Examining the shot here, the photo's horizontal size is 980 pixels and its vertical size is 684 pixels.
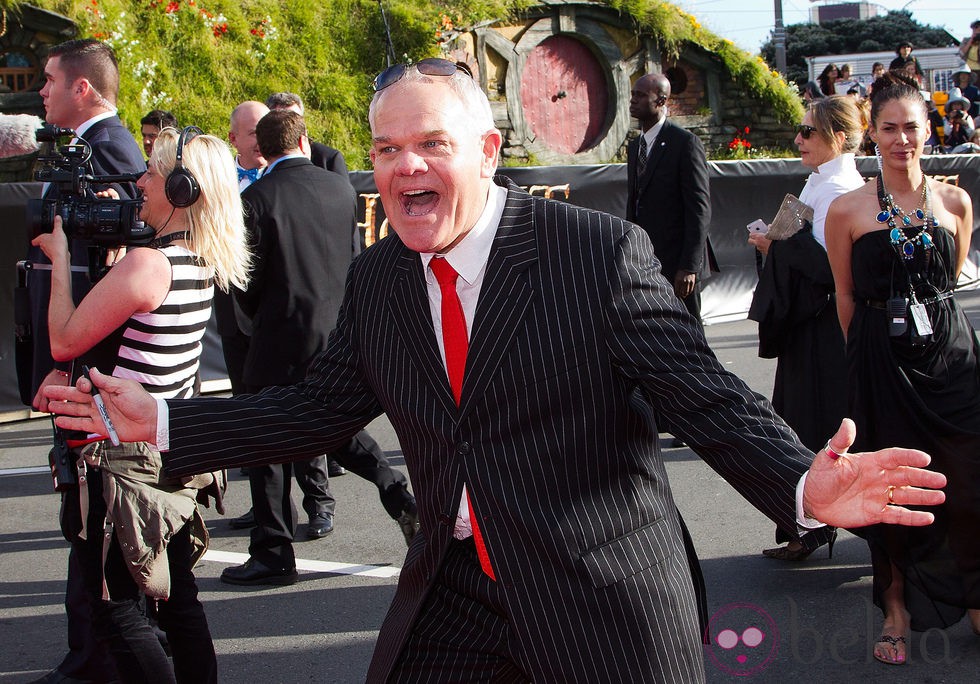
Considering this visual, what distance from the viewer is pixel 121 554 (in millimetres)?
3207

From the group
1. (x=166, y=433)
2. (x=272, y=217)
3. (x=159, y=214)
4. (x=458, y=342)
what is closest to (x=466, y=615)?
(x=458, y=342)

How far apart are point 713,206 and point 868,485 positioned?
10.5 meters

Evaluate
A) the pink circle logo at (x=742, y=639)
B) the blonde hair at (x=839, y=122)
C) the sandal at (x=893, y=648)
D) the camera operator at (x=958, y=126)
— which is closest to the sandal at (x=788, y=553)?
the pink circle logo at (x=742, y=639)

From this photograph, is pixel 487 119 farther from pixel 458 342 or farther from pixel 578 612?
pixel 578 612

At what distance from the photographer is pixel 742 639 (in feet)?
13.5

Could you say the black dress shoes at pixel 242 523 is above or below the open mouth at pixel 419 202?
below

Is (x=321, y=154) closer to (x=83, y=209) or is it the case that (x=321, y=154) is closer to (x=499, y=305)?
(x=83, y=209)

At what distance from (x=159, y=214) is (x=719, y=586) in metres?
2.84

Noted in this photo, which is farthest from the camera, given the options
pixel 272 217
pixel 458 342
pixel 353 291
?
pixel 272 217

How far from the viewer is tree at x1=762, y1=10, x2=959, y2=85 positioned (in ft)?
167

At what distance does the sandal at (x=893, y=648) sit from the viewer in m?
3.90

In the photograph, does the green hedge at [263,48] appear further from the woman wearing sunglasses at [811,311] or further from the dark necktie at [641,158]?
the woman wearing sunglasses at [811,311]

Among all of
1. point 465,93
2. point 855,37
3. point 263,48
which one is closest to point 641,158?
point 465,93

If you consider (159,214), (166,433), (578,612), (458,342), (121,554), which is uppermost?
(159,214)
